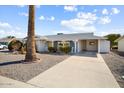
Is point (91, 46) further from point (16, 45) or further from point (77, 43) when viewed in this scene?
point (16, 45)

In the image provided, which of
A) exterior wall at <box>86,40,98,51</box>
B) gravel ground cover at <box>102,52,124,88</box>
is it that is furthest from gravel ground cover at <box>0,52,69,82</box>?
exterior wall at <box>86,40,98,51</box>

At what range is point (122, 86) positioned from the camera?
6.59 meters

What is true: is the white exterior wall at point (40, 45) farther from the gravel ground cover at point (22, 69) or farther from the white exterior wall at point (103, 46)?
the gravel ground cover at point (22, 69)

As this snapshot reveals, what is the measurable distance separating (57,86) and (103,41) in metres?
20.2

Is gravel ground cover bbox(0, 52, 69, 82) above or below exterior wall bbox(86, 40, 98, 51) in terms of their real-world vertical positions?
below

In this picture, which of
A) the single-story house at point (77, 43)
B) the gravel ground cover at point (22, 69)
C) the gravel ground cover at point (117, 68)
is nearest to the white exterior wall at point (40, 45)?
the single-story house at point (77, 43)

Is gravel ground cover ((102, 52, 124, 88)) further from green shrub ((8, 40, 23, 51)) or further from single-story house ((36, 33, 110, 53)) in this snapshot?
green shrub ((8, 40, 23, 51))

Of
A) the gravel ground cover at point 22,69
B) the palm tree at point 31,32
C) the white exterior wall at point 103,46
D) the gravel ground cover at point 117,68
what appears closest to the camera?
the gravel ground cover at point 117,68

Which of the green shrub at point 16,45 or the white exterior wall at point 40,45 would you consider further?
the white exterior wall at point 40,45

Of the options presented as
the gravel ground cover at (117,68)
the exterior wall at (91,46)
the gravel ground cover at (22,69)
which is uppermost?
the exterior wall at (91,46)

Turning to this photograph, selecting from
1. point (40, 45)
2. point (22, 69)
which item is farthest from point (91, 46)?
point (22, 69)
